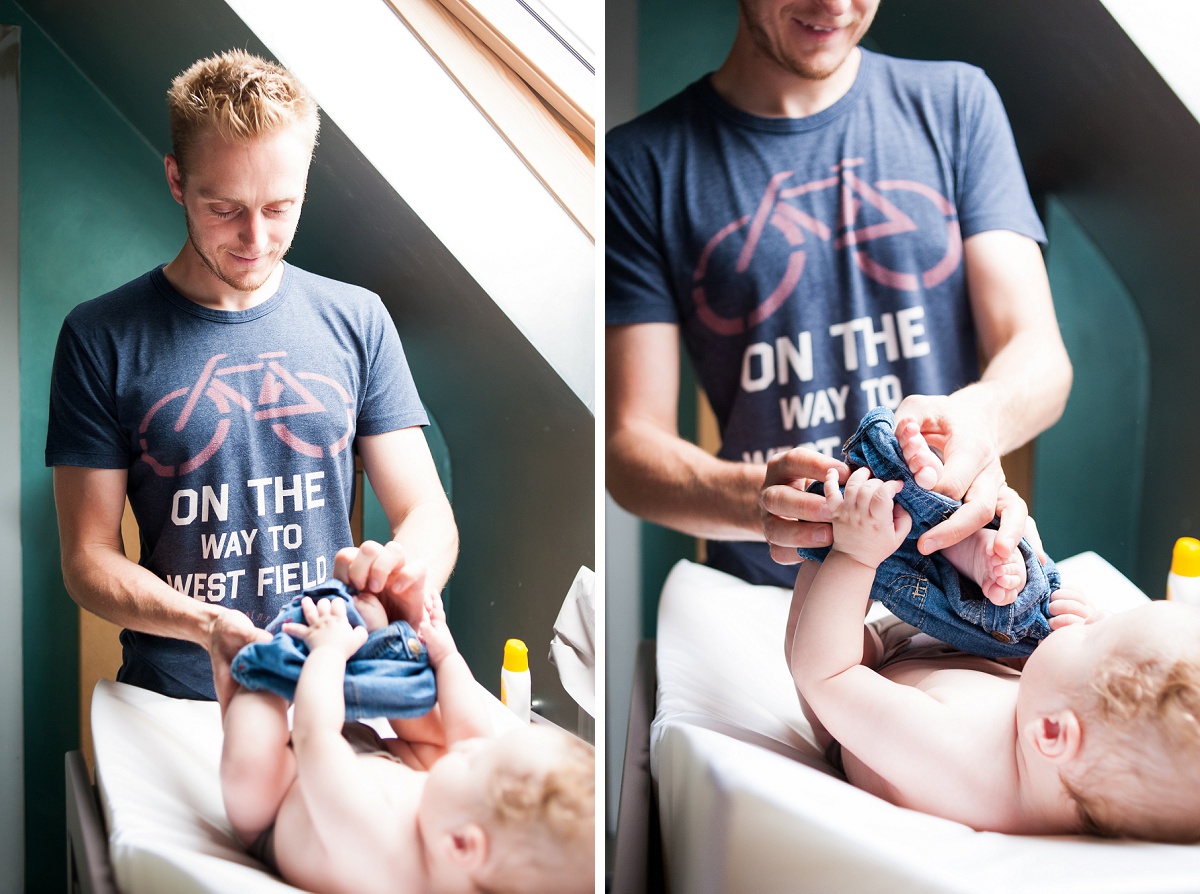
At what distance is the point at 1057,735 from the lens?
34.5 inches

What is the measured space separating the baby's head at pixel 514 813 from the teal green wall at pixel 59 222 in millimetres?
393

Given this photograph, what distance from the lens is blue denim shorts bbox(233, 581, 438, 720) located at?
87 cm

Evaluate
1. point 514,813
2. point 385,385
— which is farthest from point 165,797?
point 385,385

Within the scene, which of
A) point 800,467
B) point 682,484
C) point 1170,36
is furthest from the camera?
point 682,484

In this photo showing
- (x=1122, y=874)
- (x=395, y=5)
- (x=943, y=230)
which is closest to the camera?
(x=1122, y=874)

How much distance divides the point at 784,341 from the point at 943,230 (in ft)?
0.77

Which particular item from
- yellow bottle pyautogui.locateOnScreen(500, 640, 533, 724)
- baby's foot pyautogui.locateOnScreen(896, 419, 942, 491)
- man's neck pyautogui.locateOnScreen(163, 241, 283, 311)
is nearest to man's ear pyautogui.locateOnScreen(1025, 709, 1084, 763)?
baby's foot pyautogui.locateOnScreen(896, 419, 942, 491)

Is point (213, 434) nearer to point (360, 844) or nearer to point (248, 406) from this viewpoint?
point (248, 406)

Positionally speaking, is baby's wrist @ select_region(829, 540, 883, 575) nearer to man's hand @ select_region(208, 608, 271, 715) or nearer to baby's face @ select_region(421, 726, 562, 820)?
baby's face @ select_region(421, 726, 562, 820)

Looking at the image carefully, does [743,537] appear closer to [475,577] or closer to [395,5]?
[475,577]

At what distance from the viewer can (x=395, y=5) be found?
3.24 ft

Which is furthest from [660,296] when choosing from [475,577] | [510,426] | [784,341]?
[475,577]

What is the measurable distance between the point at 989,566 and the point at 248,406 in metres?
0.75

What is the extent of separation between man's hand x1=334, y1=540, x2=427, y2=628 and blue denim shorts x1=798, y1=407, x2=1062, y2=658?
409 millimetres
